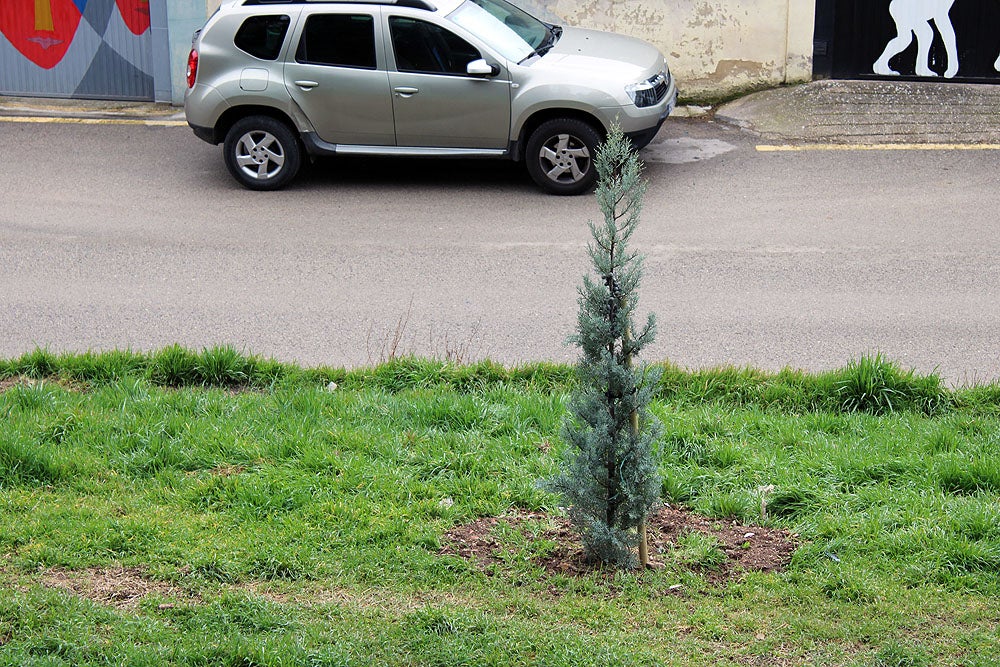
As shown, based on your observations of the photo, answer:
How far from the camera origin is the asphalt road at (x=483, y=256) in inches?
319

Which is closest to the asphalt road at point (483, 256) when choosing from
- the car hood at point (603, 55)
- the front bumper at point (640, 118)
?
the front bumper at point (640, 118)

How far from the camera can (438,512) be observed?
543cm

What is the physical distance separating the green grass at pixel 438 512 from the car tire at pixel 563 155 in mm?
4732

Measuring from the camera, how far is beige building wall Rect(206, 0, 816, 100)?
49.2ft

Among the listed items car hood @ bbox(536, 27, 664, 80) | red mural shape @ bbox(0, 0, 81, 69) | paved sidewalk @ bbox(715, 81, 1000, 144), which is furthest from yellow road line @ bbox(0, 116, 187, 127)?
paved sidewalk @ bbox(715, 81, 1000, 144)

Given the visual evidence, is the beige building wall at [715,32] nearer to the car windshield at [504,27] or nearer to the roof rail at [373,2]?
the car windshield at [504,27]

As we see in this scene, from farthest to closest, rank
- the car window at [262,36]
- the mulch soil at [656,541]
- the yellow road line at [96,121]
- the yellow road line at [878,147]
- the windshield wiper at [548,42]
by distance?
the yellow road line at [96,121]
the yellow road line at [878,147]
the windshield wiper at [548,42]
the car window at [262,36]
the mulch soil at [656,541]

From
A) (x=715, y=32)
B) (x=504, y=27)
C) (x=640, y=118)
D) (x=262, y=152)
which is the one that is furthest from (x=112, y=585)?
(x=715, y=32)

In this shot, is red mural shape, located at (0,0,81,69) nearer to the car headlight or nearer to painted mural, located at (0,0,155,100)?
painted mural, located at (0,0,155,100)

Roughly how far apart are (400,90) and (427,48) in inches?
19.5

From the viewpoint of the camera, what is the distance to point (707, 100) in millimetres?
15203

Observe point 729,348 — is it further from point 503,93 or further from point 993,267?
point 503,93

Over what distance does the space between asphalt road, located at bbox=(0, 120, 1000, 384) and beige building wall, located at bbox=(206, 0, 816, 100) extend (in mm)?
2003

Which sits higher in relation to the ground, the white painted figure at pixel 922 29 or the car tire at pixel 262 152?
the white painted figure at pixel 922 29
